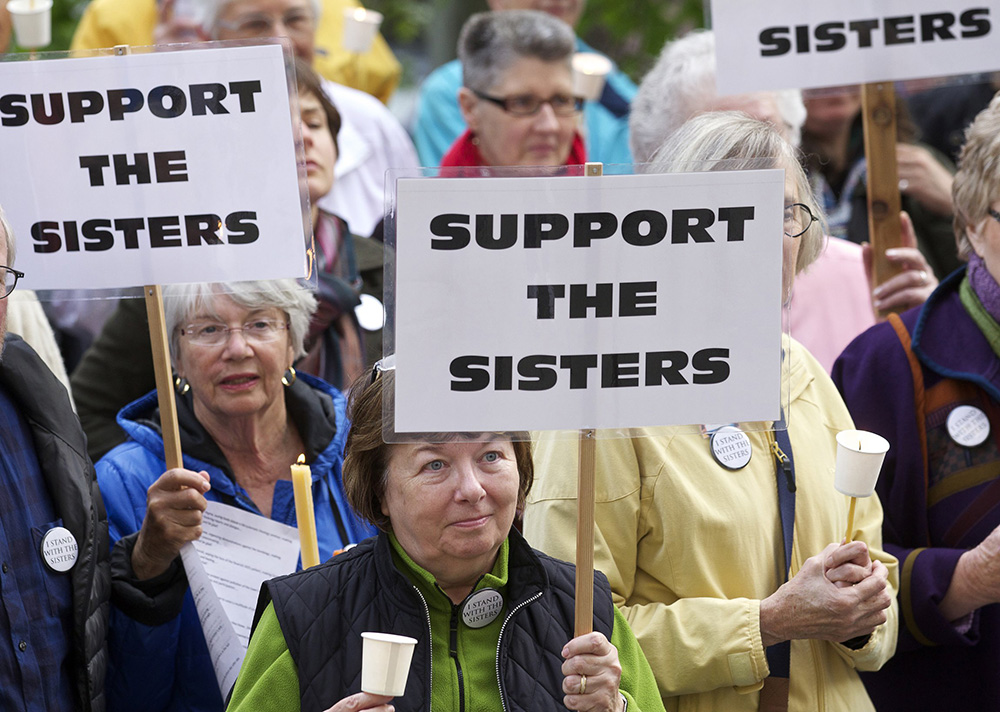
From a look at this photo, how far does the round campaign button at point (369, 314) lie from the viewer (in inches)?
171

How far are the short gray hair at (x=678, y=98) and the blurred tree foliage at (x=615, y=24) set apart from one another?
178 inches

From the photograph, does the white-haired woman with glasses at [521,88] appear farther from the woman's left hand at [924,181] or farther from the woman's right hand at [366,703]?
the woman's right hand at [366,703]

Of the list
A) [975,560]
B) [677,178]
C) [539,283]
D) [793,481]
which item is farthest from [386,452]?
[975,560]

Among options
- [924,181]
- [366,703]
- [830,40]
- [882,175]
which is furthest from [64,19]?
[366,703]

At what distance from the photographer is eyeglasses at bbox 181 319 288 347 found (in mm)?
3480

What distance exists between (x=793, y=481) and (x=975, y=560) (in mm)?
565

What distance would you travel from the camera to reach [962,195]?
3.54m

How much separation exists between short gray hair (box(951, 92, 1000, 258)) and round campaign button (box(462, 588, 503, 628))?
176cm

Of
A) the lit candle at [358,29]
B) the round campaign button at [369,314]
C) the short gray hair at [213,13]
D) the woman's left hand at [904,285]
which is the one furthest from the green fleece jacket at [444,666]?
the lit candle at [358,29]

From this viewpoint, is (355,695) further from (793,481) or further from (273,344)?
(273,344)

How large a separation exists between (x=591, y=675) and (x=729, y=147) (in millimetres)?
1274

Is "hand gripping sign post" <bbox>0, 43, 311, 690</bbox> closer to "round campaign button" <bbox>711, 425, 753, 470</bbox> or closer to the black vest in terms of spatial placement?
the black vest

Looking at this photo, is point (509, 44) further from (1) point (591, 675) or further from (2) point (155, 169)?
(1) point (591, 675)

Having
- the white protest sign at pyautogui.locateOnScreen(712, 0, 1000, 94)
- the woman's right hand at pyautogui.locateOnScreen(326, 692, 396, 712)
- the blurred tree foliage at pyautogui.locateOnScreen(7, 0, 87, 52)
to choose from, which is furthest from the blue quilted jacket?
the blurred tree foliage at pyautogui.locateOnScreen(7, 0, 87, 52)
